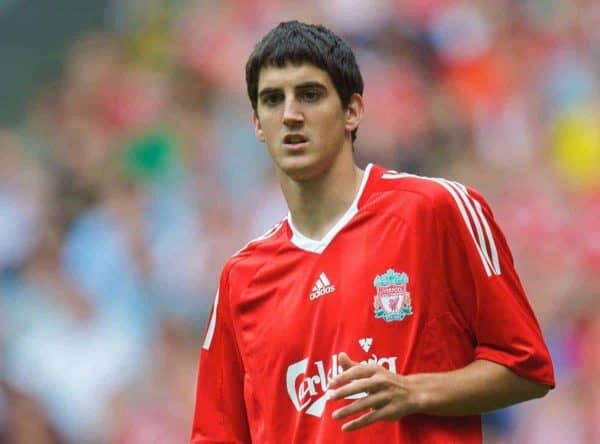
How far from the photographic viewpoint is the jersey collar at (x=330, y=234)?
392cm

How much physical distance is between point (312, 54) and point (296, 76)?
0.27ft

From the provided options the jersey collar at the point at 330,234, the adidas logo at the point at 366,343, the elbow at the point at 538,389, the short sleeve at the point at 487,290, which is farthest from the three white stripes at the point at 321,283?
the elbow at the point at 538,389

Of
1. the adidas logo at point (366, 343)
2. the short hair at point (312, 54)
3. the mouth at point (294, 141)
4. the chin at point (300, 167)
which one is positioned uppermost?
the short hair at point (312, 54)

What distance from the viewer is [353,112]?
13.2 ft

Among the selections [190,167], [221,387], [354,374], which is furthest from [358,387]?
[190,167]

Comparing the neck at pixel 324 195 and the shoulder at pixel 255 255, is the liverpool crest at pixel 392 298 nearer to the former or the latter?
the neck at pixel 324 195

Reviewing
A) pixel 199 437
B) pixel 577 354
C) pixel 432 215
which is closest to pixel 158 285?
pixel 577 354

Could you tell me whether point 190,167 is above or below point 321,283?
above

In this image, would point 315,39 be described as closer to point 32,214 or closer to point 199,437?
point 199,437

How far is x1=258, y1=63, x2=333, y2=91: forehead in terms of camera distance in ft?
12.9

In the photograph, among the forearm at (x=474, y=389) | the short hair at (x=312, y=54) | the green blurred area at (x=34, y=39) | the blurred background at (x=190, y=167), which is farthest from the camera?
the green blurred area at (x=34, y=39)

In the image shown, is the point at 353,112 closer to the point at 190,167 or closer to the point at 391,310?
A: the point at 391,310

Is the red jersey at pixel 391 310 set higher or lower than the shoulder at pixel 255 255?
lower

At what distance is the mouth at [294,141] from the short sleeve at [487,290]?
0.44m
